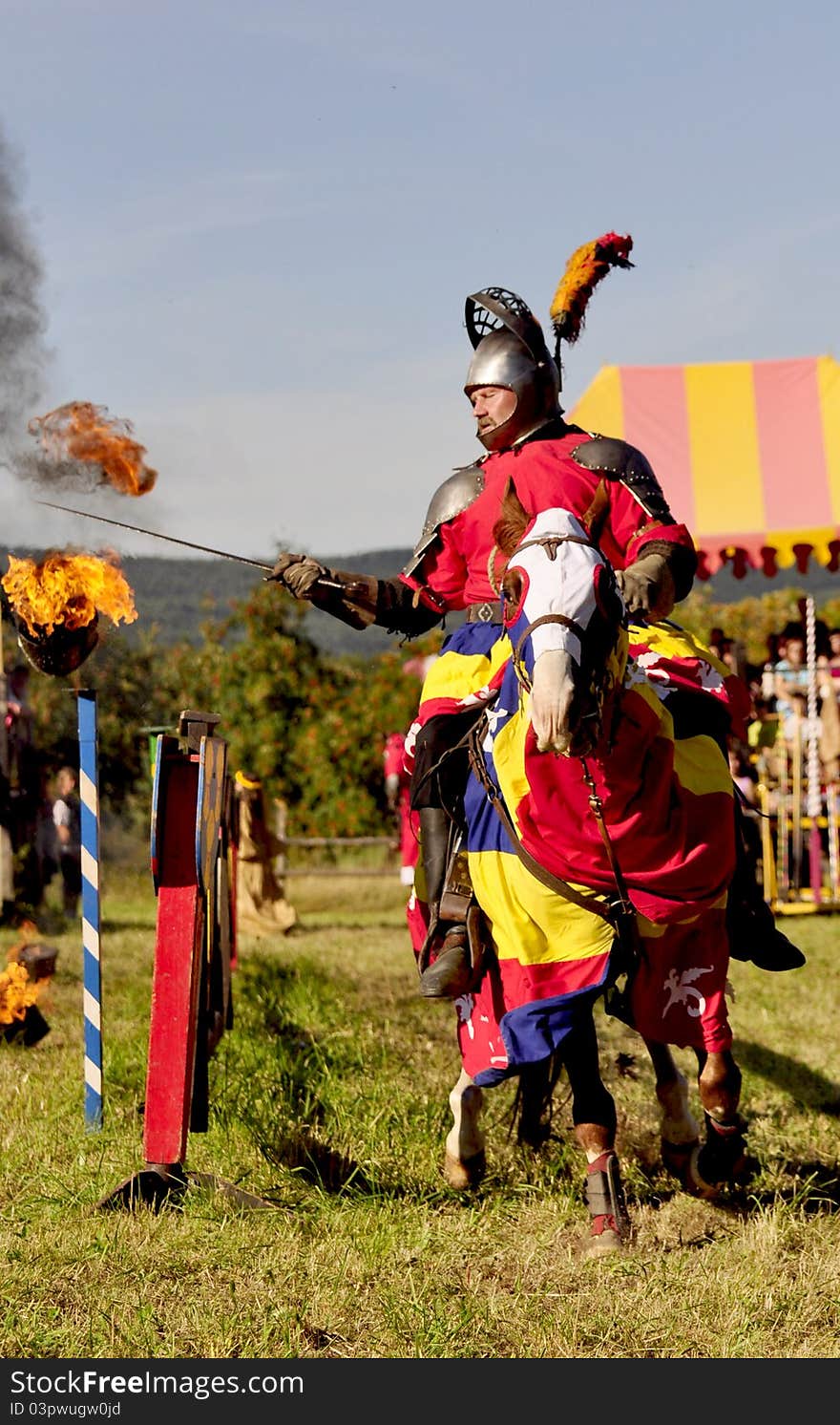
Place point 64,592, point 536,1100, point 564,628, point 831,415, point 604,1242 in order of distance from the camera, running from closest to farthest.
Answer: point 564,628 < point 604,1242 < point 536,1100 < point 64,592 < point 831,415

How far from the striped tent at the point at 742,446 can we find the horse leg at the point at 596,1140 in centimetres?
925

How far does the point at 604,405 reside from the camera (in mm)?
14281

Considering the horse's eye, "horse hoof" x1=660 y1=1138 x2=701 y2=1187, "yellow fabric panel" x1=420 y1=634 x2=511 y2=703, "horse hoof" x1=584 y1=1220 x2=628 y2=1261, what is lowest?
"horse hoof" x1=584 y1=1220 x2=628 y2=1261

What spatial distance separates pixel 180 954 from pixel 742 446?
9964 mm

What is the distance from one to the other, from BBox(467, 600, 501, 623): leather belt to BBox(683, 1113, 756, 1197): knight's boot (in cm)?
174

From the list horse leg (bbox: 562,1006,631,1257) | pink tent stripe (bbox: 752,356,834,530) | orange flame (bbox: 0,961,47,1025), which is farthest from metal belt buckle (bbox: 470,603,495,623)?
pink tent stripe (bbox: 752,356,834,530)

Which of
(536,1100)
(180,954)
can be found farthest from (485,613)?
(536,1100)

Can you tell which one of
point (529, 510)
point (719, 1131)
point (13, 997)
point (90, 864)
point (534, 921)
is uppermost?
point (529, 510)

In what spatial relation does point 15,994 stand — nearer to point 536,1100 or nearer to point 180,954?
point 180,954

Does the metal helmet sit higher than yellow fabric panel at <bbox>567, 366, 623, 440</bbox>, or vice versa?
yellow fabric panel at <bbox>567, 366, 623, 440</bbox>

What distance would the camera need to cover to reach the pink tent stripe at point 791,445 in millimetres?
13508

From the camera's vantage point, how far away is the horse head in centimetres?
377

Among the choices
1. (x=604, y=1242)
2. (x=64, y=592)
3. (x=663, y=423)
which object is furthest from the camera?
(x=663, y=423)

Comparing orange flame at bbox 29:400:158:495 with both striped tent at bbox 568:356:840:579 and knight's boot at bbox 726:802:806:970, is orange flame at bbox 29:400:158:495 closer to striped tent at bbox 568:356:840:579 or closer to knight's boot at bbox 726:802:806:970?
knight's boot at bbox 726:802:806:970
